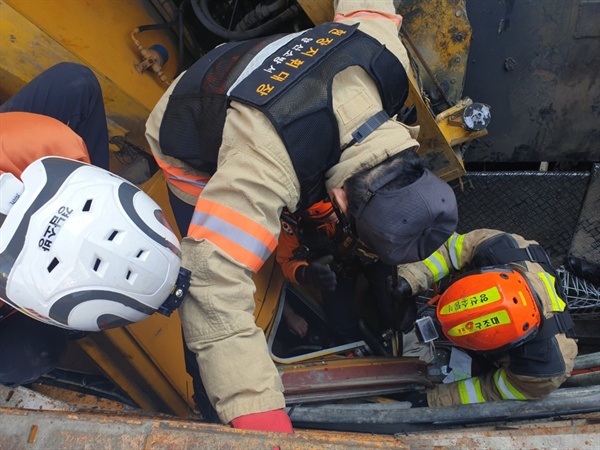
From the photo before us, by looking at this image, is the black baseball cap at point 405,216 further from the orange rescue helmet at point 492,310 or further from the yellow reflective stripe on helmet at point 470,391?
Result: the yellow reflective stripe on helmet at point 470,391

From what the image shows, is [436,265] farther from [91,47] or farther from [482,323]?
[91,47]

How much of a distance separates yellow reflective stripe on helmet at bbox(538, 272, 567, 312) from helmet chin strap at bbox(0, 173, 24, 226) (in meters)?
2.03

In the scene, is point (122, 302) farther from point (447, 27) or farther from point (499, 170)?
point (499, 170)

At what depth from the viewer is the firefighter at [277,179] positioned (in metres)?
1.62

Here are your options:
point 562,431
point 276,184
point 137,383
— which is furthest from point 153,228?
point 562,431

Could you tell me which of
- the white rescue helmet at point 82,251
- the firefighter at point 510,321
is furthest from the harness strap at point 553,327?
the white rescue helmet at point 82,251

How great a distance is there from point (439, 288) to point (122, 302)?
204cm

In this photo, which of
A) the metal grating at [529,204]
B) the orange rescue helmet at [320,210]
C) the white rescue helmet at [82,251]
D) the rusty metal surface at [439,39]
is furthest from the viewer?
the metal grating at [529,204]

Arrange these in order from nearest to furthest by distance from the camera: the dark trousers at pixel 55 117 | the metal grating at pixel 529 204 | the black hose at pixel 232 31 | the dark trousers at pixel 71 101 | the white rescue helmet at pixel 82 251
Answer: the white rescue helmet at pixel 82 251 → the dark trousers at pixel 55 117 → the dark trousers at pixel 71 101 → the black hose at pixel 232 31 → the metal grating at pixel 529 204

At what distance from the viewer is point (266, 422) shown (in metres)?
1.55

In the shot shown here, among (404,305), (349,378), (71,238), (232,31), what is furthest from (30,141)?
(404,305)

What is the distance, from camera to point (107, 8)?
282 centimetres

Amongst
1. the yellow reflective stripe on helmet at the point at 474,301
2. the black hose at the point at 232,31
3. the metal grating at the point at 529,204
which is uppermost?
the black hose at the point at 232,31

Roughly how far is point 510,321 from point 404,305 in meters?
0.70
